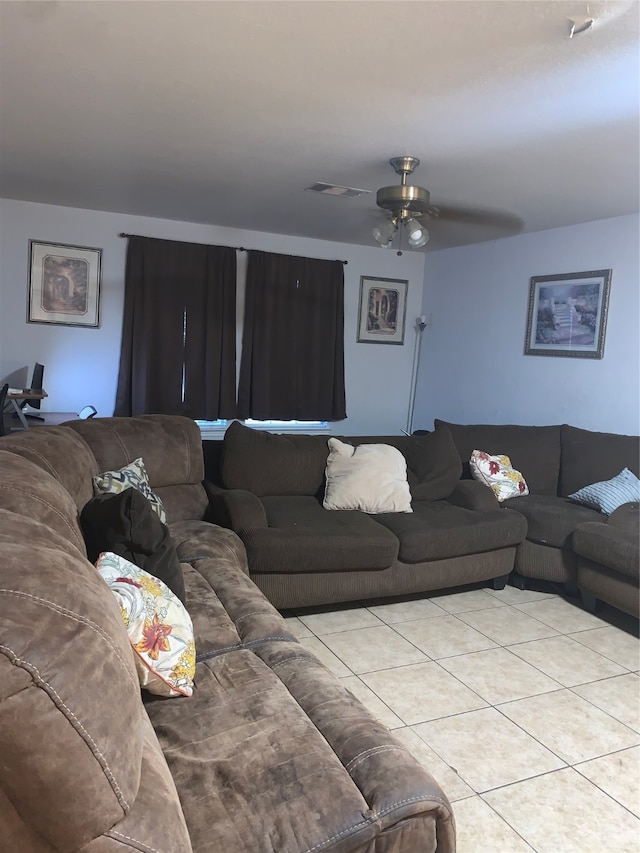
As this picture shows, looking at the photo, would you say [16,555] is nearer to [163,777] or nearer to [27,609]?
[27,609]

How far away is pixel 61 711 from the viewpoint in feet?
2.79

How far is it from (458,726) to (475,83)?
2.48 meters

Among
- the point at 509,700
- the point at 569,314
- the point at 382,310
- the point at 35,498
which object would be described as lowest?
the point at 509,700

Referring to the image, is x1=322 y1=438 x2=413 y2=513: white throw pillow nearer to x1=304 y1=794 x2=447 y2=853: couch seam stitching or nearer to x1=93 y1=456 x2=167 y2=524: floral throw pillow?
x1=93 y1=456 x2=167 y2=524: floral throw pillow

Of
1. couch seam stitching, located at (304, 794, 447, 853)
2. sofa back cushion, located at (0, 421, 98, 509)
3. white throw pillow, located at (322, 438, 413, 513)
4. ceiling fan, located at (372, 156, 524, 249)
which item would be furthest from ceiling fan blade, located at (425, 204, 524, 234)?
couch seam stitching, located at (304, 794, 447, 853)

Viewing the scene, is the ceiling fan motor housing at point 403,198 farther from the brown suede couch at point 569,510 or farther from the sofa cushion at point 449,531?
the sofa cushion at point 449,531

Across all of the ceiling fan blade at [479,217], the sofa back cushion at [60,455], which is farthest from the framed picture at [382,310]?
the sofa back cushion at [60,455]

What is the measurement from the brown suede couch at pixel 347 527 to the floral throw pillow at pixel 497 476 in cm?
19

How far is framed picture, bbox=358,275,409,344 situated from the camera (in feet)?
21.1

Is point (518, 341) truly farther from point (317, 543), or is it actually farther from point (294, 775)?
point (294, 775)

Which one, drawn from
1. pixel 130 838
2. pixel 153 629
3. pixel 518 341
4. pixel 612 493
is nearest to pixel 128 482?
pixel 153 629

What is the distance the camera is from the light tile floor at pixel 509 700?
6.47 feet

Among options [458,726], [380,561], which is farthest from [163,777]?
[380,561]

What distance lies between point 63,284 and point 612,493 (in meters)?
4.44
